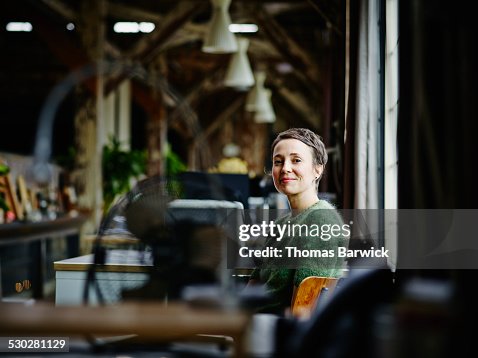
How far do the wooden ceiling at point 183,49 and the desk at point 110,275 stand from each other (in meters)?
0.89

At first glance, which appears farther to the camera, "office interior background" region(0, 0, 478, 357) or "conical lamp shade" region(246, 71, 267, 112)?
"conical lamp shade" region(246, 71, 267, 112)

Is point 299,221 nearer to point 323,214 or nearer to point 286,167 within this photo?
point 323,214

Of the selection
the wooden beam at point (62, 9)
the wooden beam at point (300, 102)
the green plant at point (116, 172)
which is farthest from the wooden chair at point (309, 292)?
the wooden beam at point (300, 102)

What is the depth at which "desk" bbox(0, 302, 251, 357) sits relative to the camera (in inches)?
45.1

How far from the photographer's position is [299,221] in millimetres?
2059

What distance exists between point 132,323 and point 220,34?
15.1 feet

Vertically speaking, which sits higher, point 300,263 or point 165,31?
point 165,31

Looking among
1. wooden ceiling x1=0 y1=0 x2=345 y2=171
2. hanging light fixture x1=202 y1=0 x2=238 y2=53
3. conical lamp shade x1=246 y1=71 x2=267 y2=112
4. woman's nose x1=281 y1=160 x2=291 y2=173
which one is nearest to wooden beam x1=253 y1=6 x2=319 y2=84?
wooden ceiling x1=0 y1=0 x2=345 y2=171

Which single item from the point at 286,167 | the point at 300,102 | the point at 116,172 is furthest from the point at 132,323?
the point at 300,102

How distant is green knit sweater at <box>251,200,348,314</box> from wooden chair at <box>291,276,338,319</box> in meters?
0.01

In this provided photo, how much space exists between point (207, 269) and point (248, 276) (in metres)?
0.51

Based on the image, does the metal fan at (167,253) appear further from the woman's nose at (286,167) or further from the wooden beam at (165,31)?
the wooden beam at (165,31)

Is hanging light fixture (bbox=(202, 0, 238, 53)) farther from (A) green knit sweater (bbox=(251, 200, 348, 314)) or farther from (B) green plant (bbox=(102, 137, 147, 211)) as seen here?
(A) green knit sweater (bbox=(251, 200, 348, 314))

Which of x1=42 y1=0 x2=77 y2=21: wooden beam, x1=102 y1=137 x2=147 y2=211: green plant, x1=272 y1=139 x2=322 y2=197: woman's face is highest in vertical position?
x1=42 y1=0 x2=77 y2=21: wooden beam
